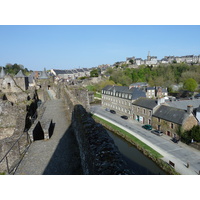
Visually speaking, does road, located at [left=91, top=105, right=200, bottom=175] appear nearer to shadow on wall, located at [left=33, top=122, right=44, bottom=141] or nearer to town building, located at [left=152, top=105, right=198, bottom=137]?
town building, located at [left=152, top=105, right=198, bottom=137]

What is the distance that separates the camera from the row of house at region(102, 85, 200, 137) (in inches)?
837

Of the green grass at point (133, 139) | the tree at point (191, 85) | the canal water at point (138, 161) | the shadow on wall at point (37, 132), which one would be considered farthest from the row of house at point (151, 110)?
the tree at point (191, 85)

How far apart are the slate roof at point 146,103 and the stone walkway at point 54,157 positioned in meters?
20.1

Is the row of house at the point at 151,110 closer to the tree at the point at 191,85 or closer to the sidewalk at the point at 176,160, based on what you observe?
the sidewalk at the point at 176,160

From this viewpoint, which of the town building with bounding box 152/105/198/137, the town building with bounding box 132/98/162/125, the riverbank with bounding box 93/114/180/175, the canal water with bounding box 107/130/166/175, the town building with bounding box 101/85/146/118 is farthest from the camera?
the town building with bounding box 101/85/146/118

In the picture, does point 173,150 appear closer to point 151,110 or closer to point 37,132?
point 151,110

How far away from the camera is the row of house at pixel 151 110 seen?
21.3 meters

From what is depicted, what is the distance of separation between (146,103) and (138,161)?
13.2 metres

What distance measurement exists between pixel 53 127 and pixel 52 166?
440 cm

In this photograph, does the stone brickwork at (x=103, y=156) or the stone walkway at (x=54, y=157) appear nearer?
the stone brickwork at (x=103, y=156)

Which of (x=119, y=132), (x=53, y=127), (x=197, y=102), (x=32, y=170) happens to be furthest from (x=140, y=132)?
(x=32, y=170)

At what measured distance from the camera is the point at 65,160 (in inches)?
247

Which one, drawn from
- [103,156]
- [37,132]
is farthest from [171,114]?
[103,156]

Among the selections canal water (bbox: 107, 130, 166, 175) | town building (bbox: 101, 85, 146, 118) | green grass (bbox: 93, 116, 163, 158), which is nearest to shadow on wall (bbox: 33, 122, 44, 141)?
canal water (bbox: 107, 130, 166, 175)
